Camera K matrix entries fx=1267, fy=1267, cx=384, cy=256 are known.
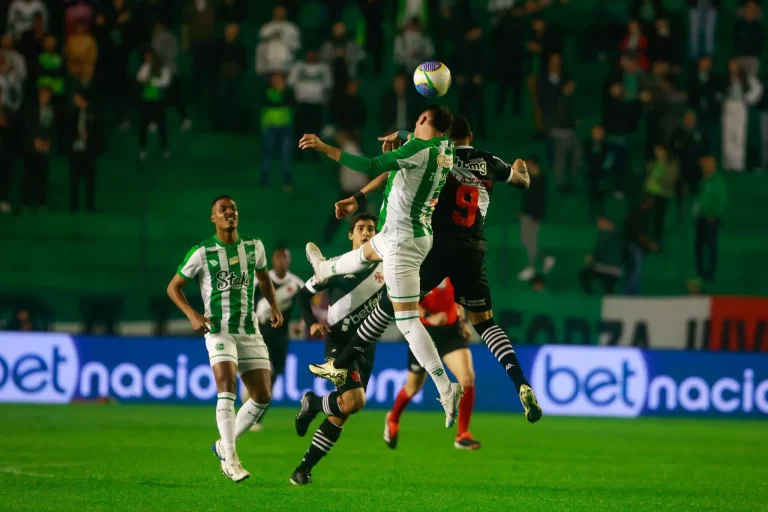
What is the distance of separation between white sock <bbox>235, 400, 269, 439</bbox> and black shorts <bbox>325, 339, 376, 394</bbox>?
2.32 feet

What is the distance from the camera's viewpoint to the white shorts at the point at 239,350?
9961mm

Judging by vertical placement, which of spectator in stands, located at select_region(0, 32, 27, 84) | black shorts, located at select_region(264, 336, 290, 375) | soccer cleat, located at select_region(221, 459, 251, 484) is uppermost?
spectator in stands, located at select_region(0, 32, 27, 84)

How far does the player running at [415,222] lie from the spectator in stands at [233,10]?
14.1 m

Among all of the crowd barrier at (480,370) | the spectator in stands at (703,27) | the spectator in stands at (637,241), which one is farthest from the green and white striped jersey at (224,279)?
the spectator in stands at (703,27)

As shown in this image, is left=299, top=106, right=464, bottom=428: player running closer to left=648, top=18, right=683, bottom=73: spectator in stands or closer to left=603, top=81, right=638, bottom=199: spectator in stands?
left=603, top=81, right=638, bottom=199: spectator in stands

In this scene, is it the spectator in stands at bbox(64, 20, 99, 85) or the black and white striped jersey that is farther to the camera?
the spectator in stands at bbox(64, 20, 99, 85)

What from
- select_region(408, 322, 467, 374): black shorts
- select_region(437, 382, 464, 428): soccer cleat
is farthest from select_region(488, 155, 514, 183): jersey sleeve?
select_region(408, 322, 467, 374): black shorts

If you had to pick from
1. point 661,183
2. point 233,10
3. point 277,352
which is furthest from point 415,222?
point 233,10

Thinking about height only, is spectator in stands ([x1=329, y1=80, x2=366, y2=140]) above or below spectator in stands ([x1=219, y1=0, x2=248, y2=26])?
below

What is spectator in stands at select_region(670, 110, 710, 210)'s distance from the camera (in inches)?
826

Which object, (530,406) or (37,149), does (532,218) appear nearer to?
(37,149)

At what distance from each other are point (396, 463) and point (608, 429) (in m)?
4.95

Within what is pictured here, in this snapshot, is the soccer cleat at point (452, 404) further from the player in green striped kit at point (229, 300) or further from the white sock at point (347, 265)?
the player in green striped kit at point (229, 300)

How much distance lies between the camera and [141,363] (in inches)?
683
